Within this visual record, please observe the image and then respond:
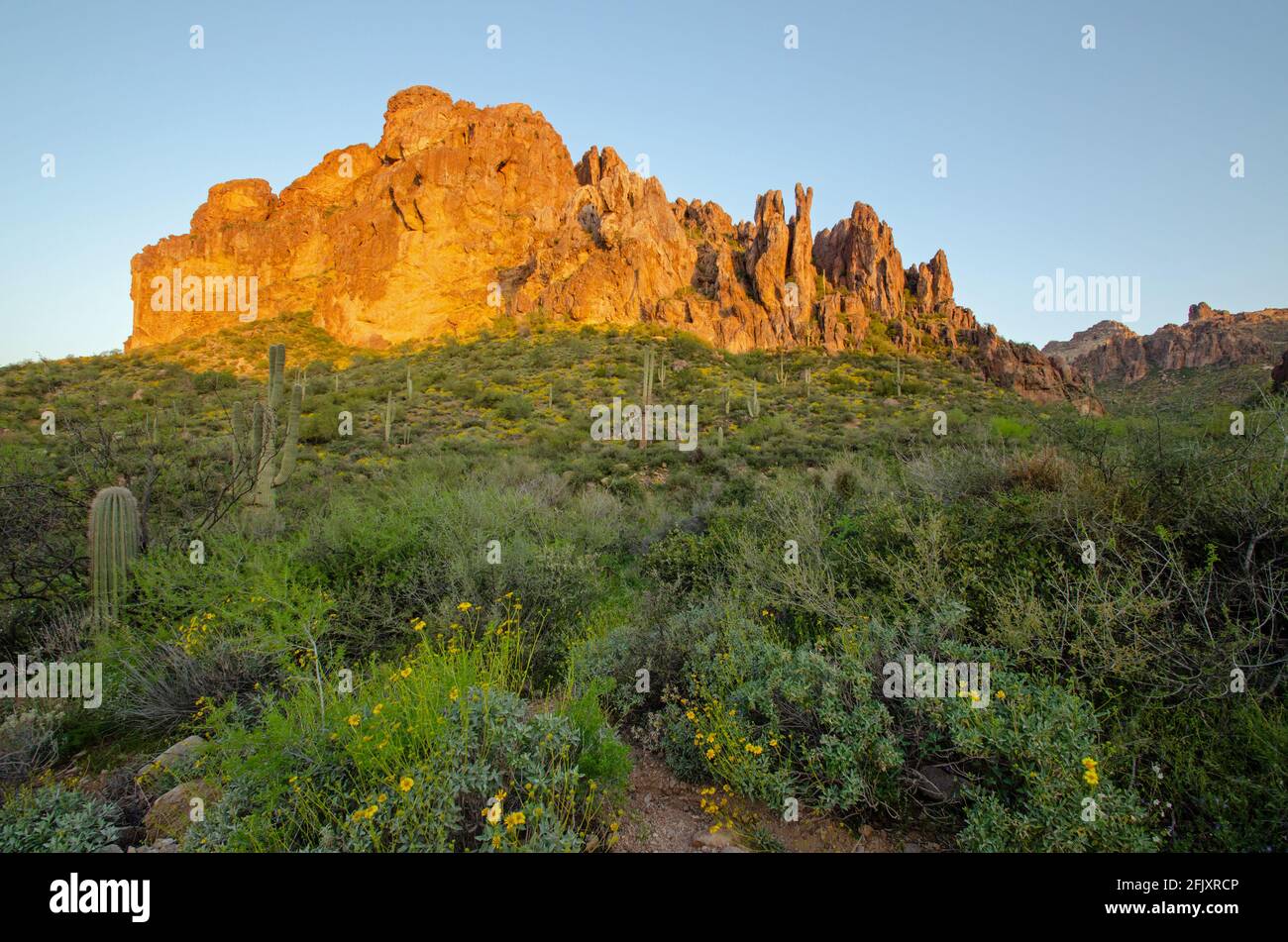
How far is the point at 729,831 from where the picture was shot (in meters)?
2.54

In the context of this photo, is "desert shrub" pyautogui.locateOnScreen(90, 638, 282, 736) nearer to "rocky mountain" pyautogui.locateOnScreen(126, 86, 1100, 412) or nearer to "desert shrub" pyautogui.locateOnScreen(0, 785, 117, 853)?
"desert shrub" pyautogui.locateOnScreen(0, 785, 117, 853)

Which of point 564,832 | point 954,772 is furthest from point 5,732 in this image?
point 954,772

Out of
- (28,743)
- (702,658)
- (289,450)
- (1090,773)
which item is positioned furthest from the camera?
(289,450)

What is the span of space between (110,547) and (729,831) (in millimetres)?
6339

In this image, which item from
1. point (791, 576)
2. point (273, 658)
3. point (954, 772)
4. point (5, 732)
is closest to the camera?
point (954, 772)

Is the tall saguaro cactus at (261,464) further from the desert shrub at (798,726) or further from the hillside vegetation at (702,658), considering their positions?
the desert shrub at (798,726)

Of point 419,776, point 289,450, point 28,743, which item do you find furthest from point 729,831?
point 289,450

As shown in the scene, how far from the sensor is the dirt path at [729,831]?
8.02 feet

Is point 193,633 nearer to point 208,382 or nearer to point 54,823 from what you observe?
point 54,823

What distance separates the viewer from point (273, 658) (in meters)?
3.77

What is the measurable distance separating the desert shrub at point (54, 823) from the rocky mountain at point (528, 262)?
4329cm

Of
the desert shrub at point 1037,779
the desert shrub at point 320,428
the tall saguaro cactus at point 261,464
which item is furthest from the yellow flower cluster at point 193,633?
the desert shrub at point 320,428
